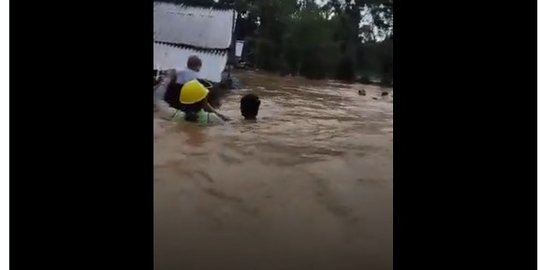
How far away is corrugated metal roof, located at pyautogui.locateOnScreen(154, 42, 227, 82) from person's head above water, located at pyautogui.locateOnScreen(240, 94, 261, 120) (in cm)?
12

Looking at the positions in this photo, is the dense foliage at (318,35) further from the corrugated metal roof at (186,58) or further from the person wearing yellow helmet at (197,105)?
the person wearing yellow helmet at (197,105)

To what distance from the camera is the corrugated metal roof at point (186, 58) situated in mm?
2074

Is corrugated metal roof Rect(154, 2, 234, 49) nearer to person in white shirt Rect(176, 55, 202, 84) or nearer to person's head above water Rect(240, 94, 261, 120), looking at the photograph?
person in white shirt Rect(176, 55, 202, 84)

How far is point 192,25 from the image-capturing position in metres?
2.08

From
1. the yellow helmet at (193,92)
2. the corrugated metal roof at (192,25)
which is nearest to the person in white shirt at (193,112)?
the yellow helmet at (193,92)

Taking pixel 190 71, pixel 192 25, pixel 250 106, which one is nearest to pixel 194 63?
pixel 190 71

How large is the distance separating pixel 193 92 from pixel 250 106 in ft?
0.68

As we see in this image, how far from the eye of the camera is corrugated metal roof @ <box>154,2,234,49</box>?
2074mm

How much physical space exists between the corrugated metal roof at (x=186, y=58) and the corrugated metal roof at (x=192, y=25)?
Result: 0.07 feet
